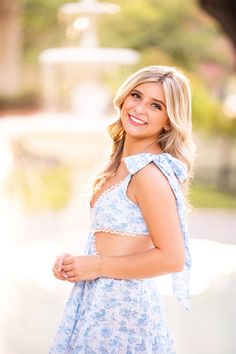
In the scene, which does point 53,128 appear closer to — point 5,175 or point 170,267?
point 5,175

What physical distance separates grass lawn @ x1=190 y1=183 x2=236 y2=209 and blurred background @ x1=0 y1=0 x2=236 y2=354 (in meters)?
0.02

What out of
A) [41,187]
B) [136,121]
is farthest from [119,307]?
[41,187]

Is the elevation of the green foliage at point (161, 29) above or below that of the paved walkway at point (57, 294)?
above

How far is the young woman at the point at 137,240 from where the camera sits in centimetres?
219

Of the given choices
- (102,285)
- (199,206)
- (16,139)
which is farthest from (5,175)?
(102,285)

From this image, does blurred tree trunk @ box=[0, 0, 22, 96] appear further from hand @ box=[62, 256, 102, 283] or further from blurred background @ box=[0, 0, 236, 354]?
hand @ box=[62, 256, 102, 283]

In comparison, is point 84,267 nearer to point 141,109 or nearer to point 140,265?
point 140,265

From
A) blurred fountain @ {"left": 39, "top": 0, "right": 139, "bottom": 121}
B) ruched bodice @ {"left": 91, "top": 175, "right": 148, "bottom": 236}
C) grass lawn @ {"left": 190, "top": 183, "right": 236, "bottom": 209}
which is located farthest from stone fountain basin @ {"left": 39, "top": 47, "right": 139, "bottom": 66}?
ruched bodice @ {"left": 91, "top": 175, "right": 148, "bottom": 236}

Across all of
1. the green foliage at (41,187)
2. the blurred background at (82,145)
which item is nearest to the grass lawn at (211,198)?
the blurred background at (82,145)

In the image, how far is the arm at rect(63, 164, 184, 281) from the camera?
84.7 inches

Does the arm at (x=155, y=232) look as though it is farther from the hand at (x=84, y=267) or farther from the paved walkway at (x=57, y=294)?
the paved walkway at (x=57, y=294)

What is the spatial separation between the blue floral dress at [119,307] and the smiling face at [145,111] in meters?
0.08

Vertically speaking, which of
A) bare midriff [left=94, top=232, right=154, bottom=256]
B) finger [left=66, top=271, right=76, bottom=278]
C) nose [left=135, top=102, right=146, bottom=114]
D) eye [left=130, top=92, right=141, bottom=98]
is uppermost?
eye [left=130, top=92, right=141, bottom=98]

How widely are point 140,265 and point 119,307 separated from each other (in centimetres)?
15
